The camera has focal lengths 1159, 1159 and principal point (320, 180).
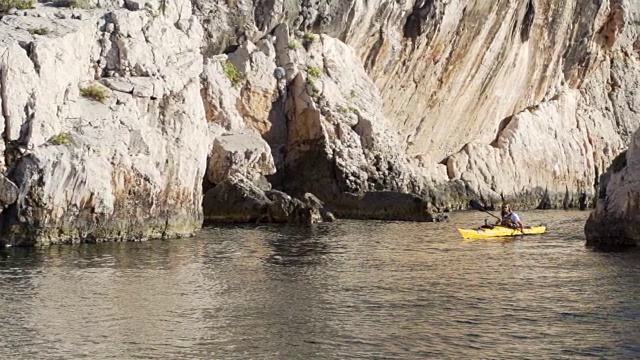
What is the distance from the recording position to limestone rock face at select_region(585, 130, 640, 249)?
3794 cm

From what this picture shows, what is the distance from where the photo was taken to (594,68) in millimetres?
85125

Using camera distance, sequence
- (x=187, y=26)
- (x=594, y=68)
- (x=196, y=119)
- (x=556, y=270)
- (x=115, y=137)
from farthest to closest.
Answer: (x=594, y=68) < (x=187, y=26) < (x=196, y=119) < (x=115, y=137) < (x=556, y=270)

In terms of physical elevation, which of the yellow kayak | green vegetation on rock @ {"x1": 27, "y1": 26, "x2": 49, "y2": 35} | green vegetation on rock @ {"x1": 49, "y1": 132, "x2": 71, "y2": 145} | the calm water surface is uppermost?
green vegetation on rock @ {"x1": 27, "y1": 26, "x2": 49, "y2": 35}

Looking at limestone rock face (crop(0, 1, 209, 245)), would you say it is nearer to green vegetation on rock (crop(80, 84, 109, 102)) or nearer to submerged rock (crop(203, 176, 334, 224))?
green vegetation on rock (crop(80, 84, 109, 102))

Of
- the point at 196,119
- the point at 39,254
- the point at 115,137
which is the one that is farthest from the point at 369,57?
the point at 39,254

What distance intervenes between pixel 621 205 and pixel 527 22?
41.0 metres

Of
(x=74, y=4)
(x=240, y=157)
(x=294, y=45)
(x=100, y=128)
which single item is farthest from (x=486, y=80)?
(x=100, y=128)

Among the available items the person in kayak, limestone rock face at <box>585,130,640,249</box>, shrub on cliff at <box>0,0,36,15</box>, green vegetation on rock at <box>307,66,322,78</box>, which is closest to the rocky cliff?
green vegetation on rock at <box>307,66,322,78</box>

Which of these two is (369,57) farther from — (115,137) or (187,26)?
(115,137)

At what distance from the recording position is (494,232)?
159 ft

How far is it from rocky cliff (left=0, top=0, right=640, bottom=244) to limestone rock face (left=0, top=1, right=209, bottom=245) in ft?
0.23

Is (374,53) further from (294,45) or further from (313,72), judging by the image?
(294,45)

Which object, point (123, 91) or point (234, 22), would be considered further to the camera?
point (234, 22)

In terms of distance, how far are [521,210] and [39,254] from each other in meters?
41.7
